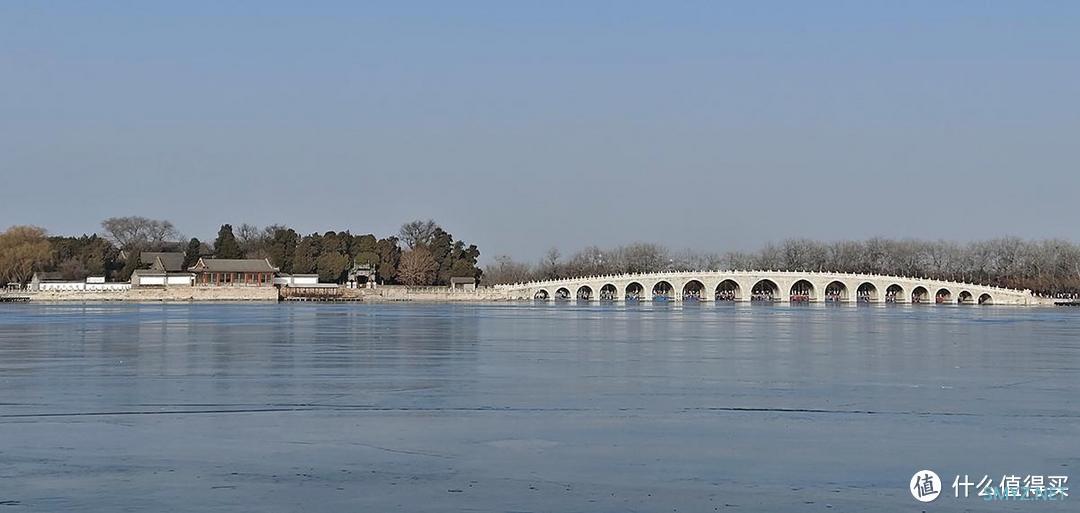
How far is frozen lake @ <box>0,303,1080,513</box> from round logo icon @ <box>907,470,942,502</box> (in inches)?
3.9

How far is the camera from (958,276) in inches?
6068

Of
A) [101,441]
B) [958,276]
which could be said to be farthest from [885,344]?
[958,276]

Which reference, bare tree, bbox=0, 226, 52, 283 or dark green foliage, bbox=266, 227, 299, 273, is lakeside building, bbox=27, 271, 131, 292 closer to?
bare tree, bbox=0, 226, 52, 283

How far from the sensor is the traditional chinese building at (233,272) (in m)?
123

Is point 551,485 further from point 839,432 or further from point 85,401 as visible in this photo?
point 85,401

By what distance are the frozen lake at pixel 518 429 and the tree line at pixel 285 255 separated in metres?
102

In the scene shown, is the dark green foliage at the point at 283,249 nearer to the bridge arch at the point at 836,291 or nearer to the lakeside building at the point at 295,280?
the lakeside building at the point at 295,280

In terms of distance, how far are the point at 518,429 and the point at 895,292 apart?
133m

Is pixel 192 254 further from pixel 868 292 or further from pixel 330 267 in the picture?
pixel 868 292

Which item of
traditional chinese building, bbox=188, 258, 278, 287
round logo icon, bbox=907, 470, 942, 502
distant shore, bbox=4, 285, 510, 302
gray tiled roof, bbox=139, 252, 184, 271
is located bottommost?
round logo icon, bbox=907, 470, 942, 502

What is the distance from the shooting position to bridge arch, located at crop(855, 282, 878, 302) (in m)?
140

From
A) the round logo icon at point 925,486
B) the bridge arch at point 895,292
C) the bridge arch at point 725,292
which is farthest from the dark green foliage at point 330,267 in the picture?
the round logo icon at point 925,486

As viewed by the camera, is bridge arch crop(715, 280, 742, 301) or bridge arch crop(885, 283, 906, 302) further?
bridge arch crop(715, 280, 742, 301)

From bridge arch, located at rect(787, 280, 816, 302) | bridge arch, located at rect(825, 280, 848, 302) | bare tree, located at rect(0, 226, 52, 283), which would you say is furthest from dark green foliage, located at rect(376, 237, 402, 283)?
bridge arch, located at rect(825, 280, 848, 302)
